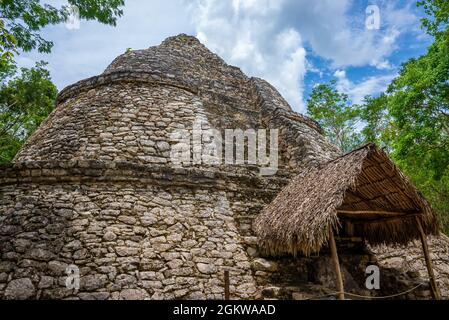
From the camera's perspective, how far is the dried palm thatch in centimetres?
365

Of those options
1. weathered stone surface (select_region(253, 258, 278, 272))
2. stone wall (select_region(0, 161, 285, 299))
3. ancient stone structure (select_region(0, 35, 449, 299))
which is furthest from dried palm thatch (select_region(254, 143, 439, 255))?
stone wall (select_region(0, 161, 285, 299))

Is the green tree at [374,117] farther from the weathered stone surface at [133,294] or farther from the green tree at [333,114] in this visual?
the weathered stone surface at [133,294]

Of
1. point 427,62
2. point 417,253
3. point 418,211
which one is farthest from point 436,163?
point 418,211

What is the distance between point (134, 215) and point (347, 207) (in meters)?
3.49

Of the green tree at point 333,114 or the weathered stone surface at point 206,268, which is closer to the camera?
the weathered stone surface at point 206,268

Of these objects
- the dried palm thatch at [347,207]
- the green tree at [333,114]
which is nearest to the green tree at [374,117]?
the green tree at [333,114]

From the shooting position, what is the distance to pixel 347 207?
5109 mm

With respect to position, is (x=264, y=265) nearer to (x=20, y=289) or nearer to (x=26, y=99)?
(x=20, y=289)

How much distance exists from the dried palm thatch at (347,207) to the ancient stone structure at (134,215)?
0.42 meters

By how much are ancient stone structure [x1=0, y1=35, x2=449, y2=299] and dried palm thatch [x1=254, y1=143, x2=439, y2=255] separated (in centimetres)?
42

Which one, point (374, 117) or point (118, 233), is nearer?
point (118, 233)

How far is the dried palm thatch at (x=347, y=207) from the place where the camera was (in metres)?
3.65

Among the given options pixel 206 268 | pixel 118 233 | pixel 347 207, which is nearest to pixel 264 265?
pixel 206 268
